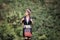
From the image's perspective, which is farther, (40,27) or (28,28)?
(40,27)

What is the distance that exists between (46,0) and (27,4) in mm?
1198

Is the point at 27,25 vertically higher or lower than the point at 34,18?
higher

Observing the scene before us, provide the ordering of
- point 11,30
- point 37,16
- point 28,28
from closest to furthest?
point 28,28
point 11,30
point 37,16

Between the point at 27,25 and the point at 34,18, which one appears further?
the point at 34,18

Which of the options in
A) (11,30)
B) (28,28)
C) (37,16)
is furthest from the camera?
(37,16)

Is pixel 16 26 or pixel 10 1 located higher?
pixel 10 1

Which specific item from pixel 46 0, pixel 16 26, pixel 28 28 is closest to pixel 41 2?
pixel 46 0

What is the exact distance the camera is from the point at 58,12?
13445 millimetres

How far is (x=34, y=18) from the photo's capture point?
13.0 meters

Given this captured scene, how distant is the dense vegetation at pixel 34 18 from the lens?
12177mm

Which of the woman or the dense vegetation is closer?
the woman

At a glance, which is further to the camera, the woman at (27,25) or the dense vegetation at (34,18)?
the dense vegetation at (34,18)

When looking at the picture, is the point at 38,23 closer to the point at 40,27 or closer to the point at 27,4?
the point at 40,27

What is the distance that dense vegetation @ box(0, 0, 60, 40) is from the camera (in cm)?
1218
